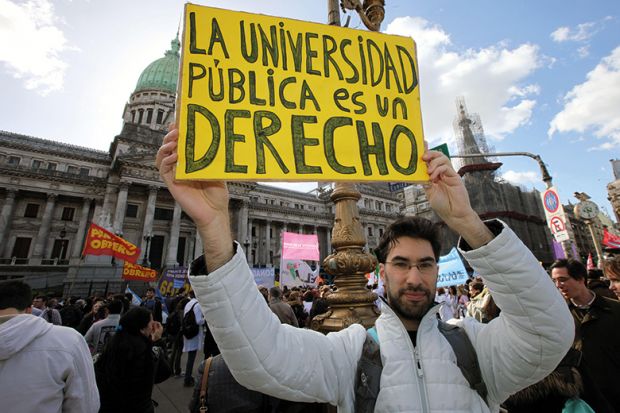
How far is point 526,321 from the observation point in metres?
1.44

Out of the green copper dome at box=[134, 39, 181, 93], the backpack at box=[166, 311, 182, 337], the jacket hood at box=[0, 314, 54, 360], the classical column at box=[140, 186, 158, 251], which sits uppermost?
the green copper dome at box=[134, 39, 181, 93]

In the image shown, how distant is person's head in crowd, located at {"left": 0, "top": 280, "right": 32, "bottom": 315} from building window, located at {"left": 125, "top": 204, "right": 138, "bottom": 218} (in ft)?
119

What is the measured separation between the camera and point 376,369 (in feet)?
4.99

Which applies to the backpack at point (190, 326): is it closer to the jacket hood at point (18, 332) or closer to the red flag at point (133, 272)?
the jacket hood at point (18, 332)

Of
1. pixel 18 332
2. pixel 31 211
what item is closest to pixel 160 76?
pixel 31 211

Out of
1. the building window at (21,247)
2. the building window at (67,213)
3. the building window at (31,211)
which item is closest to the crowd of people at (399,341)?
the building window at (21,247)

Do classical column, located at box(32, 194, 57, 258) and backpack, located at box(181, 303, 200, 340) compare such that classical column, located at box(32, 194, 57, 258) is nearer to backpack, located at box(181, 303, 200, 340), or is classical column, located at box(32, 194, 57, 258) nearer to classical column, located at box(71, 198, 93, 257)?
classical column, located at box(71, 198, 93, 257)

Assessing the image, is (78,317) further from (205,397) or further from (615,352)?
(615,352)

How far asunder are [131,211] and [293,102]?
38369 mm

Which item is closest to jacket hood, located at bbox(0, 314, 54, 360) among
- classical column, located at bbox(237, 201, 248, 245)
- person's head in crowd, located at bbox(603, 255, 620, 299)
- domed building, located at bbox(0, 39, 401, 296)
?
person's head in crowd, located at bbox(603, 255, 620, 299)

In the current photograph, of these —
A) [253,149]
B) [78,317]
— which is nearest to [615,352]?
[253,149]

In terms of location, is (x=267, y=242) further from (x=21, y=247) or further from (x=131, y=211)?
(x=21, y=247)

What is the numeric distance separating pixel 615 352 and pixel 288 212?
146 feet

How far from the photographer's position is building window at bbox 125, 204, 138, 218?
34.5 meters
